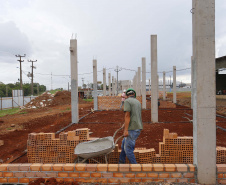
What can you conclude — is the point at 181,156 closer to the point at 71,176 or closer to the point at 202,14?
the point at 71,176

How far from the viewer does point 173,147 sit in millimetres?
3871

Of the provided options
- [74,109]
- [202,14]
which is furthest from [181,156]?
[74,109]

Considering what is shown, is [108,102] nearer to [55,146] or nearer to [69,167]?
[55,146]

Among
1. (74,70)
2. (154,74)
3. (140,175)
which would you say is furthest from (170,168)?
(74,70)

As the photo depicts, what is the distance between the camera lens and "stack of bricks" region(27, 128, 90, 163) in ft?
13.3

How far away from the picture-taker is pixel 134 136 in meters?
3.53

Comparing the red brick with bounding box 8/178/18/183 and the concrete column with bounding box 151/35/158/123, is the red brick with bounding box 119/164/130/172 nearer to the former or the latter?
the red brick with bounding box 8/178/18/183

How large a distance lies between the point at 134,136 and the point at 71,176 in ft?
4.23

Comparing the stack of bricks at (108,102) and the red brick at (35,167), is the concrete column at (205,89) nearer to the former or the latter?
the red brick at (35,167)

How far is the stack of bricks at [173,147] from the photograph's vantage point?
3869 mm

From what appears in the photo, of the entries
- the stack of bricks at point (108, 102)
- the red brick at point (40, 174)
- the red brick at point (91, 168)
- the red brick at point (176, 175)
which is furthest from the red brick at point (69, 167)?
the stack of bricks at point (108, 102)

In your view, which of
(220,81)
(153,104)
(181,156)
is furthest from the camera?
(220,81)

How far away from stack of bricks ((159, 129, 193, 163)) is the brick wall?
33.8 inches

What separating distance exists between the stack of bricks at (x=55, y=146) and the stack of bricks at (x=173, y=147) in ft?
5.25
